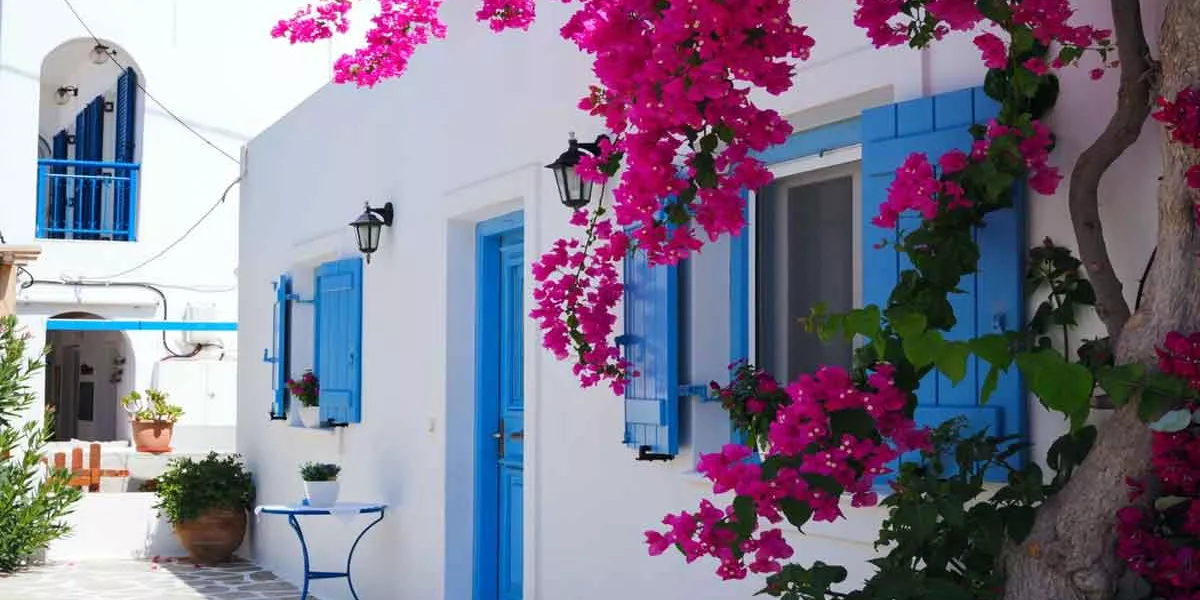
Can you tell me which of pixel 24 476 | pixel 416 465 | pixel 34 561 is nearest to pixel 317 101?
pixel 416 465

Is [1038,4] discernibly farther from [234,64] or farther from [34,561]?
[234,64]

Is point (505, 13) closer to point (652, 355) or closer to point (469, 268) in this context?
point (652, 355)

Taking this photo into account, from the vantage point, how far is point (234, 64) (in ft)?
63.6

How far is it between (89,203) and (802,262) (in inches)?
693

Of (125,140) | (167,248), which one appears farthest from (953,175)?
(125,140)

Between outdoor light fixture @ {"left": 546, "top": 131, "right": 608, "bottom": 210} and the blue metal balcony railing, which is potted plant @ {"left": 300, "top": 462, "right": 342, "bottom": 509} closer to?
outdoor light fixture @ {"left": 546, "top": 131, "right": 608, "bottom": 210}

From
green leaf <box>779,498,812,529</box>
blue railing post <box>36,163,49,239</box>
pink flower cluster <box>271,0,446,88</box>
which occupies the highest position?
blue railing post <box>36,163,49,239</box>

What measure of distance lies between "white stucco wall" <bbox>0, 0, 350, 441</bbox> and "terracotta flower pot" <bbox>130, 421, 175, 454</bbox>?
2.26 metres

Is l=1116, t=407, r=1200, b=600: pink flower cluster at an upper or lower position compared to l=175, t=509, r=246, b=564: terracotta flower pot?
upper

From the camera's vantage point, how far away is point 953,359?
9.37ft

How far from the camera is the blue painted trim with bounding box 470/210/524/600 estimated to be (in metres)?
7.71

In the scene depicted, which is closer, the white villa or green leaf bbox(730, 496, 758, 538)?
green leaf bbox(730, 496, 758, 538)

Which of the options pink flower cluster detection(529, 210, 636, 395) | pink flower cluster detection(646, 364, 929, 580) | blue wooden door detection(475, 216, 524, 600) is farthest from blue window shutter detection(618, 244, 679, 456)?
pink flower cluster detection(646, 364, 929, 580)

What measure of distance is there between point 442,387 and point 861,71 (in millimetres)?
3726
